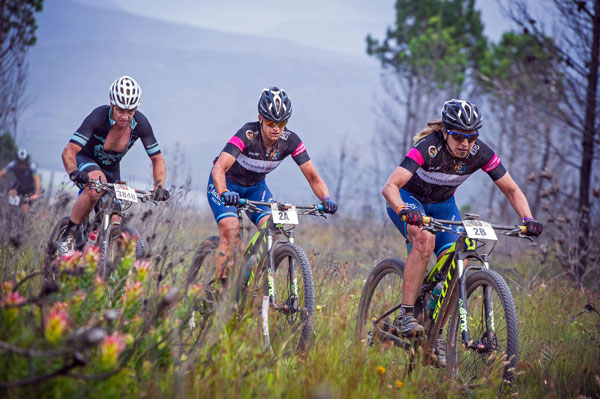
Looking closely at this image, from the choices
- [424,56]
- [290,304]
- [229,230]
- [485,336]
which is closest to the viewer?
[485,336]

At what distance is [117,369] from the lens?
2391mm

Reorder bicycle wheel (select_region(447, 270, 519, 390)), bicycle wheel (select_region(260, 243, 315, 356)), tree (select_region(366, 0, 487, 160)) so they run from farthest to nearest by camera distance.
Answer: tree (select_region(366, 0, 487, 160)) → bicycle wheel (select_region(260, 243, 315, 356)) → bicycle wheel (select_region(447, 270, 519, 390))

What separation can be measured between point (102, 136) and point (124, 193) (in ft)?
3.53

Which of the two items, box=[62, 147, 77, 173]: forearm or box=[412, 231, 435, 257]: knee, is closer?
box=[412, 231, 435, 257]: knee

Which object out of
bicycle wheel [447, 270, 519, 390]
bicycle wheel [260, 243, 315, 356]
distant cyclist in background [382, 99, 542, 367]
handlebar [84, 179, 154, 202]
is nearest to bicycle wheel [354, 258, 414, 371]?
distant cyclist in background [382, 99, 542, 367]

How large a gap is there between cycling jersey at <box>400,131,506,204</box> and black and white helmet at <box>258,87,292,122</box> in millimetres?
1261

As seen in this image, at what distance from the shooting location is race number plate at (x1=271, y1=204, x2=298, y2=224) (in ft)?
16.3

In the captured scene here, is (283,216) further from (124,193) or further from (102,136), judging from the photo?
(102,136)

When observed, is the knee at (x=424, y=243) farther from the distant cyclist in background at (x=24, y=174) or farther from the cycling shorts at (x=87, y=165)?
the distant cyclist in background at (x=24, y=174)

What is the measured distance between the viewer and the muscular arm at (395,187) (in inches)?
189

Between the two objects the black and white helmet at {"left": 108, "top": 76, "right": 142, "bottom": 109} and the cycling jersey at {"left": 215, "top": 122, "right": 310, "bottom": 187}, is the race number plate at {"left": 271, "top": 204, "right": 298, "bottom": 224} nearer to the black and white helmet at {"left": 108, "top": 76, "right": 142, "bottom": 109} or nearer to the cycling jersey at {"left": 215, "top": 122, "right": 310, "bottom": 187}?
the cycling jersey at {"left": 215, "top": 122, "right": 310, "bottom": 187}

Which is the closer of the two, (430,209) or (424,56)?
(430,209)

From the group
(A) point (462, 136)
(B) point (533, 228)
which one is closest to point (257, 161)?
(A) point (462, 136)

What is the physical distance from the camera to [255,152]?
5867 mm
